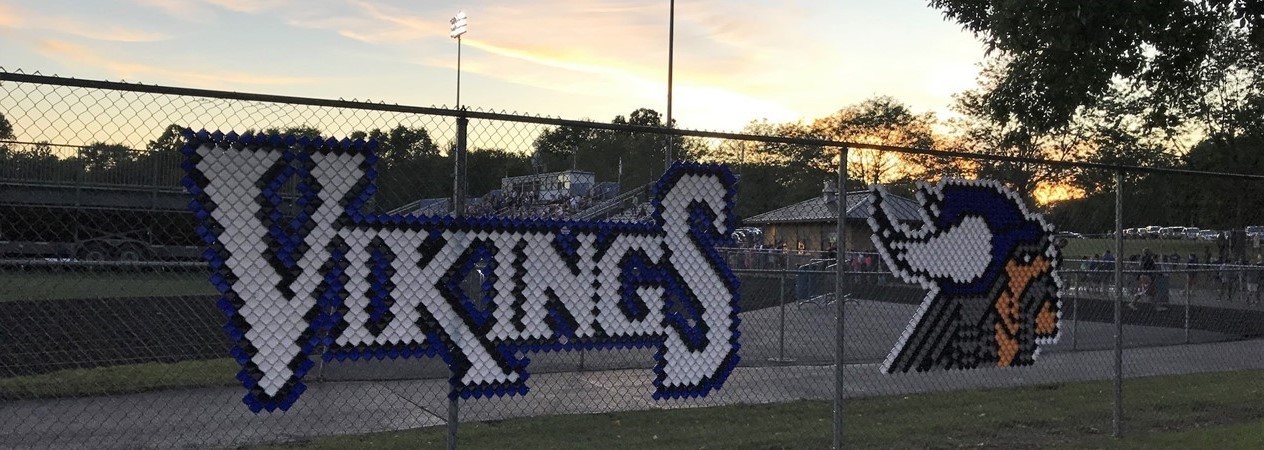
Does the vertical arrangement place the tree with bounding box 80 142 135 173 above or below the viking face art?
above

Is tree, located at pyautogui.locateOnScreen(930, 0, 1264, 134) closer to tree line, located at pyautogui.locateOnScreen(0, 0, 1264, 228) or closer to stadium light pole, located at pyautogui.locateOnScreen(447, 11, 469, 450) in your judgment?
tree line, located at pyautogui.locateOnScreen(0, 0, 1264, 228)

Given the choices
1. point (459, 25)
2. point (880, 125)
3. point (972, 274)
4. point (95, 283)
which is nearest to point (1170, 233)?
point (972, 274)

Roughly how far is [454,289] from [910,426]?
4.94 metres

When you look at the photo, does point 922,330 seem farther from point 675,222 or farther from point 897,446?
point 675,222

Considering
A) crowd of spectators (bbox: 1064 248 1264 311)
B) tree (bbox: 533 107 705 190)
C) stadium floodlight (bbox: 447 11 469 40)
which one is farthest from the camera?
stadium floodlight (bbox: 447 11 469 40)

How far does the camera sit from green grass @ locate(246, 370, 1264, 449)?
26.7ft

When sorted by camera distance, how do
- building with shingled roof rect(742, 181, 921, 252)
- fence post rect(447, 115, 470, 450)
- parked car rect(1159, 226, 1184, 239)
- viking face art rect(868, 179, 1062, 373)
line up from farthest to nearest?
1. parked car rect(1159, 226, 1184, 239)
2. building with shingled roof rect(742, 181, 921, 252)
3. viking face art rect(868, 179, 1062, 373)
4. fence post rect(447, 115, 470, 450)

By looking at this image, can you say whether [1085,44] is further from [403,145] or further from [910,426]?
[403,145]

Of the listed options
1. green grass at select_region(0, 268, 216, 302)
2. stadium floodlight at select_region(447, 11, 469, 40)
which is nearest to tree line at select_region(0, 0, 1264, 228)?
green grass at select_region(0, 268, 216, 302)

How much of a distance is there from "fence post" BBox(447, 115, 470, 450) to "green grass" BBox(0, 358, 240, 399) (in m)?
5.70

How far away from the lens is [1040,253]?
28.0 feet

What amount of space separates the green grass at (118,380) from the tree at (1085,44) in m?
9.60

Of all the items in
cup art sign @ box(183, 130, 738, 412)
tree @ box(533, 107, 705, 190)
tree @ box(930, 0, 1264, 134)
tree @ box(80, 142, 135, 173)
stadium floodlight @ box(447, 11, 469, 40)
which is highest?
stadium floodlight @ box(447, 11, 469, 40)

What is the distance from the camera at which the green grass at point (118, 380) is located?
386 inches
